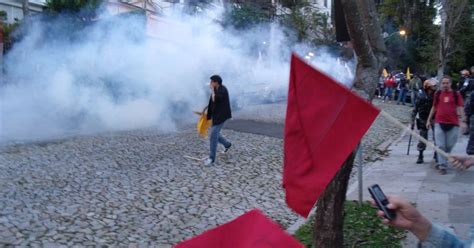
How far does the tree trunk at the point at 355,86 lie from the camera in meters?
4.59

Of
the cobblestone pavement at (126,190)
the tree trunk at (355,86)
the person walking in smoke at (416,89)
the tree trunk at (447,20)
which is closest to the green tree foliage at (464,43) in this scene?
the tree trunk at (447,20)

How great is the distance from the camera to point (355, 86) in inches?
188

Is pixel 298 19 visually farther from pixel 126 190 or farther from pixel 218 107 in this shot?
pixel 126 190

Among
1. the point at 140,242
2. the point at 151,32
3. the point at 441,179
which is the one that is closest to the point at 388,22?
the point at 151,32

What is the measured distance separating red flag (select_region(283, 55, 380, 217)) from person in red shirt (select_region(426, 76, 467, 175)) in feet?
22.0

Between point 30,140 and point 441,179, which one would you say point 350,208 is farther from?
point 30,140

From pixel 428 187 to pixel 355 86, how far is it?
12.4 ft

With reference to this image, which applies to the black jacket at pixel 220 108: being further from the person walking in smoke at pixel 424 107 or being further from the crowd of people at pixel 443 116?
the person walking in smoke at pixel 424 107

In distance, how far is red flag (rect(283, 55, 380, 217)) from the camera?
2.62 meters

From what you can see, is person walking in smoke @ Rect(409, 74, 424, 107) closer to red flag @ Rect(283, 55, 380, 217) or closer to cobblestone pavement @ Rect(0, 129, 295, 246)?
cobblestone pavement @ Rect(0, 129, 295, 246)

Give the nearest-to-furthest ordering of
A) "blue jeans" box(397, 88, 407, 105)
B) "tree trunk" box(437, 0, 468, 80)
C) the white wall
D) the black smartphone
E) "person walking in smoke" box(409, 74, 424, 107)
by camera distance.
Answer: the black smartphone
"person walking in smoke" box(409, 74, 424, 107)
the white wall
"tree trunk" box(437, 0, 468, 80)
"blue jeans" box(397, 88, 407, 105)

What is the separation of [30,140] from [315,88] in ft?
32.0

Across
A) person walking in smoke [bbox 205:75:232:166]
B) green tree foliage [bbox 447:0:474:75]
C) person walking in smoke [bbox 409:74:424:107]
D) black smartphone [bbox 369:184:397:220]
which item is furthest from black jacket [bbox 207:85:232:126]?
green tree foliage [bbox 447:0:474:75]

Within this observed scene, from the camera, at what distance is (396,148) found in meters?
12.2
